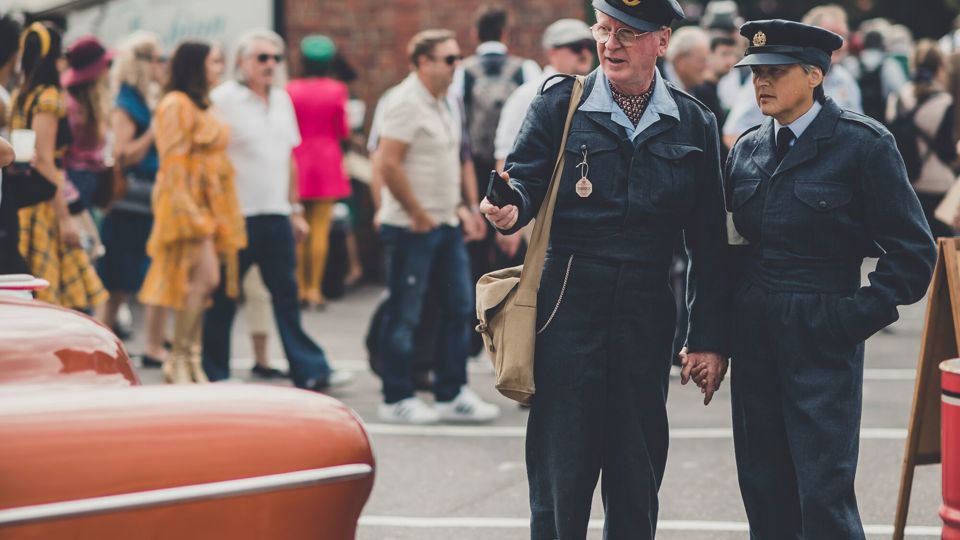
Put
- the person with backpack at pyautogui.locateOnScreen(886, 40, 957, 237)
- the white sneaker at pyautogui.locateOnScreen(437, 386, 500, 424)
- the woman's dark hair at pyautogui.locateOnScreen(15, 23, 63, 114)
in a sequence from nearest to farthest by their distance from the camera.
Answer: the woman's dark hair at pyautogui.locateOnScreen(15, 23, 63, 114) < the white sneaker at pyautogui.locateOnScreen(437, 386, 500, 424) < the person with backpack at pyautogui.locateOnScreen(886, 40, 957, 237)

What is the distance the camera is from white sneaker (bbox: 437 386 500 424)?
7914 mm

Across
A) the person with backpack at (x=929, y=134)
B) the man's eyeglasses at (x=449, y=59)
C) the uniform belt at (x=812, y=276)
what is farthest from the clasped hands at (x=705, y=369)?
the person with backpack at (x=929, y=134)

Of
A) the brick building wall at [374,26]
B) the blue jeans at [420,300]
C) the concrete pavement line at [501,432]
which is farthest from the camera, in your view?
the brick building wall at [374,26]

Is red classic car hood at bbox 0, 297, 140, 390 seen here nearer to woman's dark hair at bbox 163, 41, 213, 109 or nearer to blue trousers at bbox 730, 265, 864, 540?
blue trousers at bbox 730, 265, 864, 540

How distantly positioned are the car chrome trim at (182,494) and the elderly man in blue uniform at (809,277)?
5.43 feet

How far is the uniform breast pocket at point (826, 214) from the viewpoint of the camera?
4.27 meters

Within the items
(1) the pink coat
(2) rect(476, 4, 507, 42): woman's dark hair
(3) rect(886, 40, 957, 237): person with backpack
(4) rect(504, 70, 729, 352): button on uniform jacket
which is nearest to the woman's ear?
(4) rect(504, 70, 729, 352): button on uniform jacket

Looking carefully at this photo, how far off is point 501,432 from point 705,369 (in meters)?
3.27

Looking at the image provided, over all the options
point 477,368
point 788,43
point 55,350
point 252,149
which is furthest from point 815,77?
point 477,368

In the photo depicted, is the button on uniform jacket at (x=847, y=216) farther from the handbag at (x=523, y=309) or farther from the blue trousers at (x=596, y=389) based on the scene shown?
the handbag at (x=523, y=309)

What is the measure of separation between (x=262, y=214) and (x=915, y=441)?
14.5 feet

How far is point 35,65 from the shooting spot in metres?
7.21

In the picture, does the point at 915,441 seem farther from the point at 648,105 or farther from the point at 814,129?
the point at 648,105

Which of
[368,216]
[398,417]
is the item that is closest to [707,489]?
[398,417]
